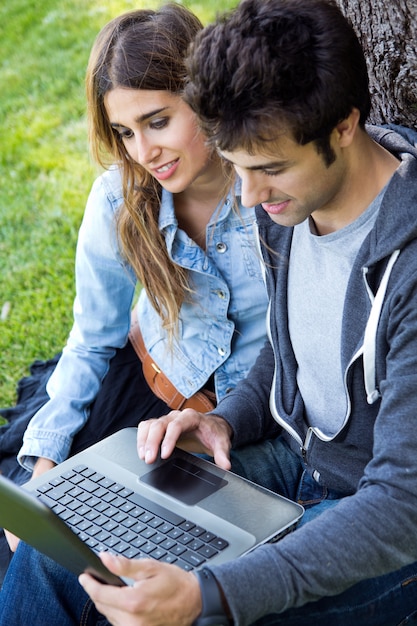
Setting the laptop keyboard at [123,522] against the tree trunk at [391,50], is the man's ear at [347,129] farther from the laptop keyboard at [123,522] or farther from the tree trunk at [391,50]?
the laptop keyboard at [123,522]

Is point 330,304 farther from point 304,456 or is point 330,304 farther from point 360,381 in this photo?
point 304,456

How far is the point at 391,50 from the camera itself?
2.36 metres

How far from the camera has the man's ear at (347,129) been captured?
1856 millimetres

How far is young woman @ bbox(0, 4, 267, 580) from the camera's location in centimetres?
239

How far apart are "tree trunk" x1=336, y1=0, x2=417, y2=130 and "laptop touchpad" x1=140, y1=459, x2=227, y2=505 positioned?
1.09 metres

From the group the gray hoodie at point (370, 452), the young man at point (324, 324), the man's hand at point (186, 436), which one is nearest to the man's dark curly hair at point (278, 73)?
the young man at point (324, 324)

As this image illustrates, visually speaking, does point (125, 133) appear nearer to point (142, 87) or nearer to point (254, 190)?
point (142, 87)

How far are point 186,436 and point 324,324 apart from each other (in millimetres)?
455

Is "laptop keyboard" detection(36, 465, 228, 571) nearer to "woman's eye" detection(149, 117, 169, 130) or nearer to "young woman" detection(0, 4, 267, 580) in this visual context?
"young woman" detection(0, 4, 267, 580)

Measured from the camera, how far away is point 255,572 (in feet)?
5.42

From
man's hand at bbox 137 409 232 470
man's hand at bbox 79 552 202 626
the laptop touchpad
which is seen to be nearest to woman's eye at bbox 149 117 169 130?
man's hand at bbox 137 409 232 470

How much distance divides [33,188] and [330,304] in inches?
123

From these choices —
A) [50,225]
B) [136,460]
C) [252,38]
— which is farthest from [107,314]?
[50,225]

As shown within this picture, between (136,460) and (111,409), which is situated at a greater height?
(136,460)
